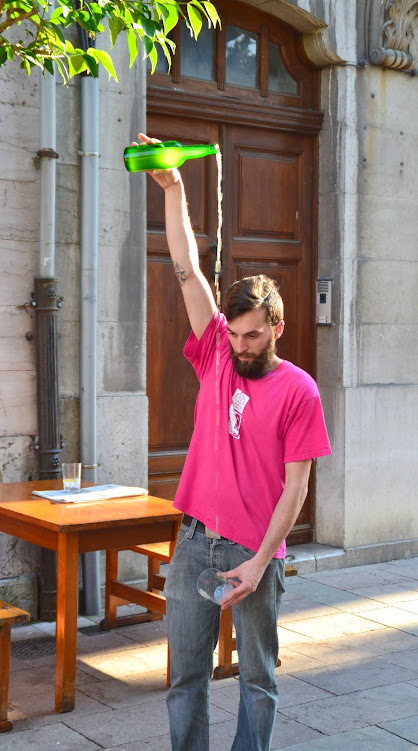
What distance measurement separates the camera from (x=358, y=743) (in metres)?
4.39

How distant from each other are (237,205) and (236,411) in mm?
4378

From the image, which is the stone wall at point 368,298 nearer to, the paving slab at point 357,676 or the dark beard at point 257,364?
the paving slab at point 357,676

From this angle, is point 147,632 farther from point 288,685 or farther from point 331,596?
point 331,596

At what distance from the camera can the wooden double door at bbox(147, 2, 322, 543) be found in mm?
7141

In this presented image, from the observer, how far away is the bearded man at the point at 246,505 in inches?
131

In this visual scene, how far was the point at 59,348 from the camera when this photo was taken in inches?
247

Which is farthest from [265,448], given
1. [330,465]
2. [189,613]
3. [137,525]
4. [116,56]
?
[330,465]

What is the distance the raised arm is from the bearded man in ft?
0.62

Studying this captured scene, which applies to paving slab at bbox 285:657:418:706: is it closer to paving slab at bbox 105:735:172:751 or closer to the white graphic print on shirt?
paving slab at bbox 105:735:172:751

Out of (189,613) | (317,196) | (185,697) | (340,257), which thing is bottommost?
(185,697)

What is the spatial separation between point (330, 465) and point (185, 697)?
4.58m

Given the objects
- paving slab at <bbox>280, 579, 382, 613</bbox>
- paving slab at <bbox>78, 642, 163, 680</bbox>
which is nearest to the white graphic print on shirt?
paving slab at <bbox>78, 642, 163, 680</bbox>

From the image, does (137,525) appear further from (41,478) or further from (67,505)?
(41,478)

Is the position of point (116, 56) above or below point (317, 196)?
above
